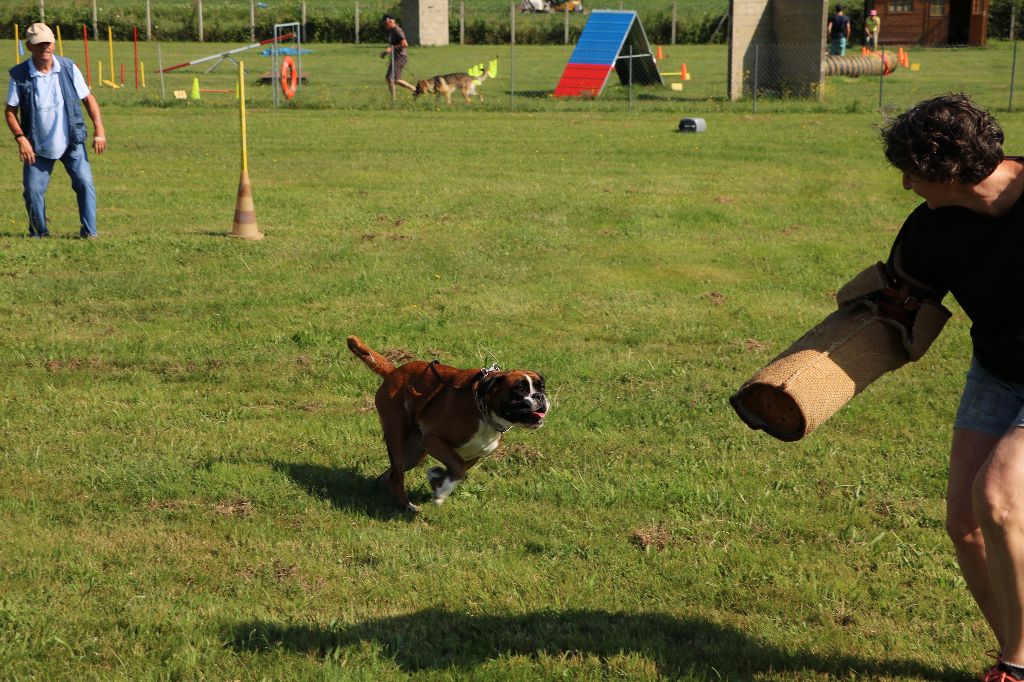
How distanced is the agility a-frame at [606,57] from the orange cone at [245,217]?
18.2 metres

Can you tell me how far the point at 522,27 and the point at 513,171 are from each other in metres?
41.4

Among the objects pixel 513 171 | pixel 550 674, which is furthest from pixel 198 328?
pixel 513 171

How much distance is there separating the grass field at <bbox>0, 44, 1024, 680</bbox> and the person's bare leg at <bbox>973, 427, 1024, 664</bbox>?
0.73 meters

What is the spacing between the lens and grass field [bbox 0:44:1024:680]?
462cm

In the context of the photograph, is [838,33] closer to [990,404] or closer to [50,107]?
[50,107]

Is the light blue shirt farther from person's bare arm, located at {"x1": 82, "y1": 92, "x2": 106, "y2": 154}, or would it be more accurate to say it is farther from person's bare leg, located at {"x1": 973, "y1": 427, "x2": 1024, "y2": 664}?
person's bare leg, located at {"x1": 973, "y1": 427, "x2": 1024, "y2": 664}

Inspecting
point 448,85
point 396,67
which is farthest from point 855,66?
point 396,67

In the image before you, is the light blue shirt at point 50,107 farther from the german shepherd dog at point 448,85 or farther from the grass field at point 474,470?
the german shepherd dog at point 448,85

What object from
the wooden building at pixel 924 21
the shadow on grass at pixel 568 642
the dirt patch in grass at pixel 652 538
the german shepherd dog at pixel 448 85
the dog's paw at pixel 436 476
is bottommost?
the shadow on grass at pixel 568 642

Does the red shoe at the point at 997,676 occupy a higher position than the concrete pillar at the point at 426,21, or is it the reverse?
the concrete pillar at the point at 426,21

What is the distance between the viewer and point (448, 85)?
29.2 m

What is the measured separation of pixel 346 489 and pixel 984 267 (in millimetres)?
3536

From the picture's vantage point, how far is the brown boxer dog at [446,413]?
5.27 metres

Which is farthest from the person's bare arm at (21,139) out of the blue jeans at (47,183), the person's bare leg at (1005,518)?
the person's bare leg at (1005,518)
